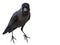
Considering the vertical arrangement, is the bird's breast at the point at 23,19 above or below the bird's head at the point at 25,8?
below

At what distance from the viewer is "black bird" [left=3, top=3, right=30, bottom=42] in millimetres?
1464

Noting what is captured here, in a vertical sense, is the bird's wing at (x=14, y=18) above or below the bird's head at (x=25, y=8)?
below

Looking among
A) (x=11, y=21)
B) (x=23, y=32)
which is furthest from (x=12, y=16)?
(x=23, y=32)

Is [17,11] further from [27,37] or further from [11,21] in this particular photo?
[27,37]

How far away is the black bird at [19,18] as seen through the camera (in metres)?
1.46

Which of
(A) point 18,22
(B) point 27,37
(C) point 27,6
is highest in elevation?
(C) point 27,6

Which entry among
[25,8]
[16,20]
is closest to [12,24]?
[16,20]

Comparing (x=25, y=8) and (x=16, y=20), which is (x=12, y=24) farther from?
(x=25, y=8)

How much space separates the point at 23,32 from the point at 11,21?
5.6 inches

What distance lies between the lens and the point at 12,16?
1.53 m

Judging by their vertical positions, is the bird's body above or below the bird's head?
below

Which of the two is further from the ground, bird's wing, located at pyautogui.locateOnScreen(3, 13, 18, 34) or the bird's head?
the bird's head

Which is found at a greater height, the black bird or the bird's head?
the bird's head

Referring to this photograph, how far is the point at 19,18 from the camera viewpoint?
1.51 meters
